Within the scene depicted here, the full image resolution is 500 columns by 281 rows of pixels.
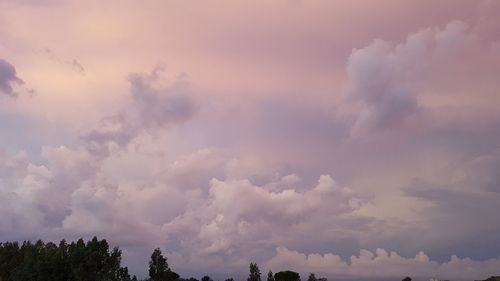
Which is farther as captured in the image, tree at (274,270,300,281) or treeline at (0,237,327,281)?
tree at (274,270,300,281)

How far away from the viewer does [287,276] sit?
17012cm

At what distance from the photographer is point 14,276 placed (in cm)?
14925

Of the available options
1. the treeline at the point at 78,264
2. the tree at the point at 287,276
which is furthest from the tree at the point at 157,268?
the tree at the point at 287,276

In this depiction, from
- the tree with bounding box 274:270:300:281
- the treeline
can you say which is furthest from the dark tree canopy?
the tree with bounding box 274:270:300:281

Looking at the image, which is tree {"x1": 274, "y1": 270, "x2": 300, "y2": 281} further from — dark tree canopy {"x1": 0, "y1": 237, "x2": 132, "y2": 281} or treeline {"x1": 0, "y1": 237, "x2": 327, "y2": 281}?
dark tree canopy {"x1": 0, "y1": 237, "x2": 132, "y2": 281}

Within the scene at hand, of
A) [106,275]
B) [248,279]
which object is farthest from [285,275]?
[106,275]

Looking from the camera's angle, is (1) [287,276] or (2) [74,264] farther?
(1) [287,276]

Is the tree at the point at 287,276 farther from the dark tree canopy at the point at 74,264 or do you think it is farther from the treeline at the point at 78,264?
the dark tree canopy at the point at 74,264

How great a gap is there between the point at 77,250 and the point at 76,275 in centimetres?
703

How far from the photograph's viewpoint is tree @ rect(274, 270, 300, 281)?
6663 inches

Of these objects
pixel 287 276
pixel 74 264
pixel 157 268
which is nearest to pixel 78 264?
pixel 74 264

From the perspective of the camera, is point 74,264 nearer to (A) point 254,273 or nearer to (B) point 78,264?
(B) point 78,264

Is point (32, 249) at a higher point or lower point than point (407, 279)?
higher

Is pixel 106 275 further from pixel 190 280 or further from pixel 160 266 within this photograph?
pixel 190 280
